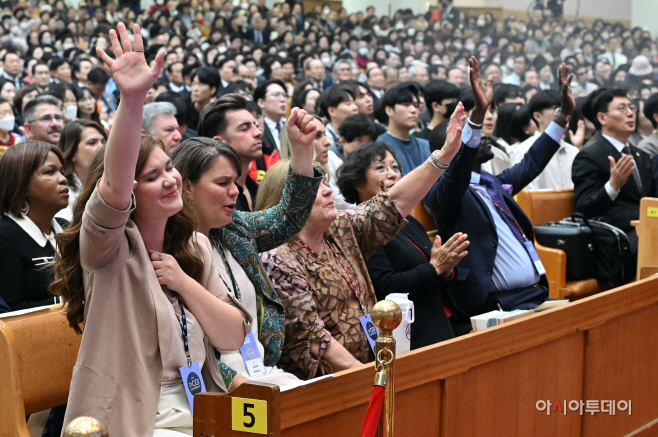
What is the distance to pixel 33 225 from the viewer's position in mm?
2707

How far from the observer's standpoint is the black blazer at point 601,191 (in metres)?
4.53

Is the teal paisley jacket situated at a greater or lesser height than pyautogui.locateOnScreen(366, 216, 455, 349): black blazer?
greater

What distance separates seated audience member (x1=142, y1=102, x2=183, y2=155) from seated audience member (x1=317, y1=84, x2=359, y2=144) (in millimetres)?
1818

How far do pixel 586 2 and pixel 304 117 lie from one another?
1649cm

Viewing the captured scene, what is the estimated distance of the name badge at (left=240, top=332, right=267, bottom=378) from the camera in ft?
6.84

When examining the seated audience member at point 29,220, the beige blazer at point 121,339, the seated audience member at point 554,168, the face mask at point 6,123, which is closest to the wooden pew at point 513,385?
the beige blazer at point 121,339

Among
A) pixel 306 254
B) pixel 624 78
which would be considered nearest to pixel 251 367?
pixel 306 254

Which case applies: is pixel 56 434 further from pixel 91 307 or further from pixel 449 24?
pixel 449 24

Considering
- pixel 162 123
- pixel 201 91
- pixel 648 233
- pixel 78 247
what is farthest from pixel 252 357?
pixel 201 91

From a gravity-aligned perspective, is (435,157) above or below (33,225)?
above

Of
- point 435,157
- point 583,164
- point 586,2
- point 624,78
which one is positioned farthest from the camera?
point 586,2

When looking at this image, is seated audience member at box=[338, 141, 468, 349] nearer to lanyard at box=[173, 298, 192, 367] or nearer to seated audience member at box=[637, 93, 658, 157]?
lanyard at box=[173, 298, 192, 367]

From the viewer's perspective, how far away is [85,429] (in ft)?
2.89

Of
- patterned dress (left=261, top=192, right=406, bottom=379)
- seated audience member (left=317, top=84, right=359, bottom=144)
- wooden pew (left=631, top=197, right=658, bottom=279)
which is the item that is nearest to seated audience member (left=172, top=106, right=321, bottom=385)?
patterned dress (left=261, top=192, right=406, bottom=379)
